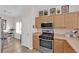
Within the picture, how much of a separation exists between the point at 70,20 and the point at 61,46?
1.00 m

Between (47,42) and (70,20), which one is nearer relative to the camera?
(70,20)

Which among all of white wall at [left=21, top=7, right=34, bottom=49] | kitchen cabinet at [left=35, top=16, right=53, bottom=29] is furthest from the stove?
white wall at [left=21, top=7, right=34, bottom=49]

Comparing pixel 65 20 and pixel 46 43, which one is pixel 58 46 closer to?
pixel 46 43

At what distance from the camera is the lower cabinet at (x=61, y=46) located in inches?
176

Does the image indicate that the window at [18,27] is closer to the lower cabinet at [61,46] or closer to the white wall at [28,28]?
the white wall at [28,28]

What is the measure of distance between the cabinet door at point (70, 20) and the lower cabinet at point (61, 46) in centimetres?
67

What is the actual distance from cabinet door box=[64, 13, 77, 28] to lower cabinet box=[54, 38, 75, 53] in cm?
67

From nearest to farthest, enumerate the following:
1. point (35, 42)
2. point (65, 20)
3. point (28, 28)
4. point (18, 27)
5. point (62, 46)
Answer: point (62, 46) < point (65, 20) < point (35, 42) < point (28, 28) < point (18, 27)

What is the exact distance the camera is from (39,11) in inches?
289

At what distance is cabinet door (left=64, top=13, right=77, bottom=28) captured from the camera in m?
4.75

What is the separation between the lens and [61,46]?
15.3 feet

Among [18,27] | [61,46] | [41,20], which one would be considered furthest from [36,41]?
[18,27]

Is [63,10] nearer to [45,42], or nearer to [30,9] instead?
[45,42]
